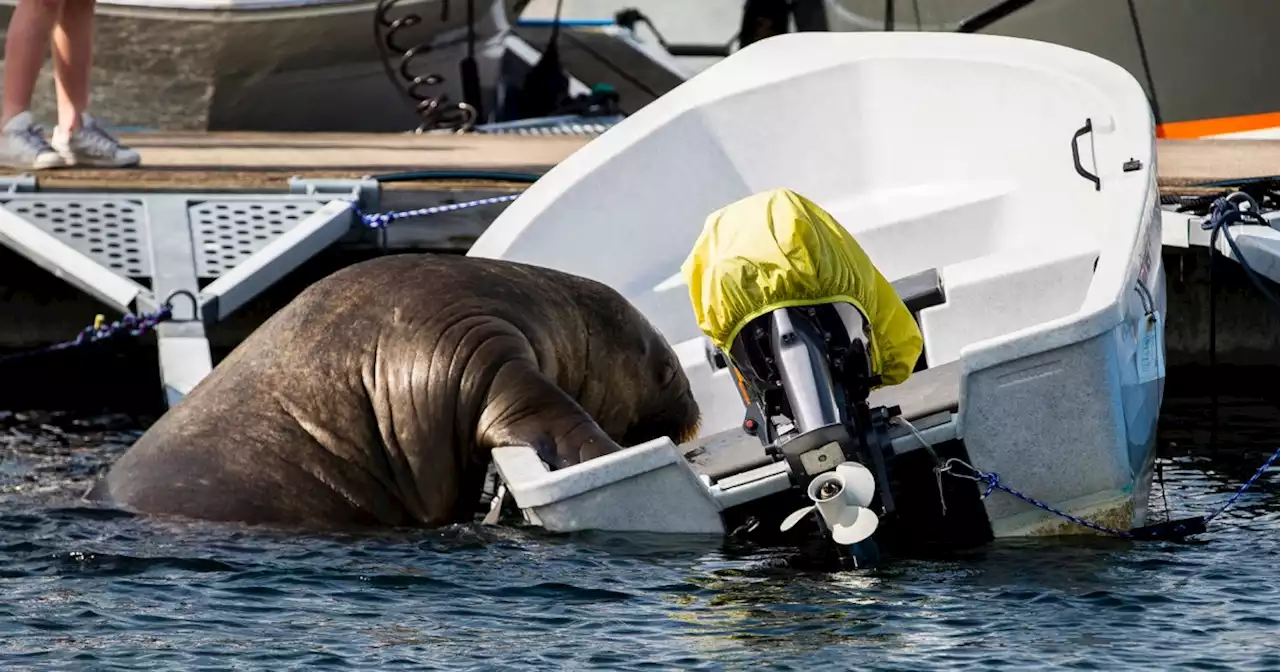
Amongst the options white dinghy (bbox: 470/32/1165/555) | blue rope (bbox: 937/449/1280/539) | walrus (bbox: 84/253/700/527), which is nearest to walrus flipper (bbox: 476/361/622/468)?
walrus (bbox: 84/253/700/527)

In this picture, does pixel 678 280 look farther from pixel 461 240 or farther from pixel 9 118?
pixel 9 118

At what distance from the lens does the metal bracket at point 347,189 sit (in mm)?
8531

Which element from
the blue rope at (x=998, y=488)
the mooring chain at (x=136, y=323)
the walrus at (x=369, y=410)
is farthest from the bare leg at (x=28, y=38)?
the blue rope at (x=998, y=488)

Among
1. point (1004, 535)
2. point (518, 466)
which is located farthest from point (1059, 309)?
point (518, 466)

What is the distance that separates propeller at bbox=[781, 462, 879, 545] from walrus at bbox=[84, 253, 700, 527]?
0.83 m

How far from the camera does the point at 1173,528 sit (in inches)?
206

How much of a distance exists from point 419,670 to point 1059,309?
3.13 meters

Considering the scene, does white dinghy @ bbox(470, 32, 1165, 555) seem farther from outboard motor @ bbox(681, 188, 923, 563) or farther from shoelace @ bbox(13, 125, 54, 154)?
shoelace @ bbox(13, 125, 54, 154)

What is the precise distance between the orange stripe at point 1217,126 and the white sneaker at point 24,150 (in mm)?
5866

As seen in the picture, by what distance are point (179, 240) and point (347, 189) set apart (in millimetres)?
780

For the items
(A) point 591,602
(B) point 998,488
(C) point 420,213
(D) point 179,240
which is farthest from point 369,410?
(C) point 420,213

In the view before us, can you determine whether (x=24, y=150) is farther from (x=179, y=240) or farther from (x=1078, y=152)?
(x=1078, y=152)

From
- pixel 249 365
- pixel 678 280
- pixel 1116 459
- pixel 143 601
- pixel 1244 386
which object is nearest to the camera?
pixel 143 601

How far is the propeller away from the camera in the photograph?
4617 millimetres
